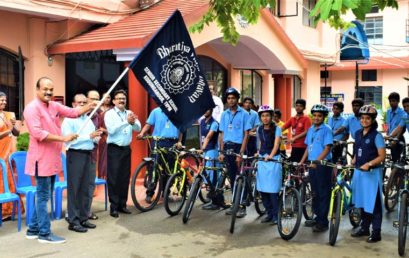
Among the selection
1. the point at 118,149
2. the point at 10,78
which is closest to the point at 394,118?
the point at 118,149

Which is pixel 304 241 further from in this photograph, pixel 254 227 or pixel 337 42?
pixel 337 42

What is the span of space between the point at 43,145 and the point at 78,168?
2.50 ft

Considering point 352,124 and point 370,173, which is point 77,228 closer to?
point 370,173

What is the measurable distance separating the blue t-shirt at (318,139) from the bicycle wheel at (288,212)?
2.29 ft

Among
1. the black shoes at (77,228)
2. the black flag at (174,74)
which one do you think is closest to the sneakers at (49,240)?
the black shoes at (77,228)

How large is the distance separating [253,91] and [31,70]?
26.9ft

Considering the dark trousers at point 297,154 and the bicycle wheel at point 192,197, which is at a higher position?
the dark trousers at point 297,154

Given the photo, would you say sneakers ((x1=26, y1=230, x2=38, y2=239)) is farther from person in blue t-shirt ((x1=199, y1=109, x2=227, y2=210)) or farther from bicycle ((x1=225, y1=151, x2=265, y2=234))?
Answer: person in blue t-shirt ((x1=199, y1=109, x2=227, y2=210))

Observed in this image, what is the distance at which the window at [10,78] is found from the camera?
9.66 meters

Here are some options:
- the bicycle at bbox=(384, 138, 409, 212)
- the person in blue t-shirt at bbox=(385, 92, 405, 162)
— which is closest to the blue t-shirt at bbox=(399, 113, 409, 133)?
the person in blue t-shirt at bbox=(385, 92, 405, 162)

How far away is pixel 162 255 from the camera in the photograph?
5648 mm

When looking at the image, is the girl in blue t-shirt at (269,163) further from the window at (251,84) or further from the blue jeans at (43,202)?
the window at (251,84)

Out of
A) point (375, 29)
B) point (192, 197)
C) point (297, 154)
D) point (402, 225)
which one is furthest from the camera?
point (375, 29)

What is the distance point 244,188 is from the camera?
696 centimetres
